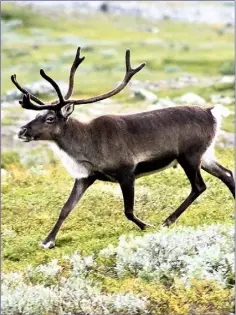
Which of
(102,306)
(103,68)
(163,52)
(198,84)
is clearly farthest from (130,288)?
(163,52)

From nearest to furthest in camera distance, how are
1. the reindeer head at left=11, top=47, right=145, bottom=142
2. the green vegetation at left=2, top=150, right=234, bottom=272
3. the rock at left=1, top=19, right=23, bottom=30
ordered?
the green vegetation at left=2, top=150, right=234, bottom=272 → the reindeer head at left=11, top=47, right=145, bottom=142 → the rock at left=1, top=19, right=23, bottom=30

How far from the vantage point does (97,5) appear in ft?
275

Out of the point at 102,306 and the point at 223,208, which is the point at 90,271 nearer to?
the point at 102,306

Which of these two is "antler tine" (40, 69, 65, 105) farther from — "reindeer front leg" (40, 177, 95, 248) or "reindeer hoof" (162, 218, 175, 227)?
"reindeer hoof" (162, 218, 175, 227)

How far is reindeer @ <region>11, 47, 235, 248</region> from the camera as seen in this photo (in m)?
10.4

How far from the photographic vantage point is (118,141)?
1041cm

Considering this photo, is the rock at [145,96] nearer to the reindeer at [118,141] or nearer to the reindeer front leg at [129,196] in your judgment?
the reindeer at [118,141]

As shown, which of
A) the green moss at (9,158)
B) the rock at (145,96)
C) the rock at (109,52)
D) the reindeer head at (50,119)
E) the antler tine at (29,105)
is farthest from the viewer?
the rock at (109,52)

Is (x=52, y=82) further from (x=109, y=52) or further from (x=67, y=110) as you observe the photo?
(x=109, y=52)

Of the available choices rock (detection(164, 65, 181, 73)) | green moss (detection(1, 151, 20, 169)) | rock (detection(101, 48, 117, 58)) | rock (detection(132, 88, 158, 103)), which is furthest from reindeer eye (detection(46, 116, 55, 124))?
rock (detection(101, 48, 117, 58))

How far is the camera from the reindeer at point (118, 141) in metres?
10.4

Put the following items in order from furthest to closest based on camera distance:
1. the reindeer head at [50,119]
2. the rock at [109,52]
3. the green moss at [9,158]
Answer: the rock at [109,52] < the green moss at [9,158] < the reindeer head at [50,119]

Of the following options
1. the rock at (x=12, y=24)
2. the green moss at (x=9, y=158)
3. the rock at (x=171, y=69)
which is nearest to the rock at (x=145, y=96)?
the green moss at (x=9, y=158)

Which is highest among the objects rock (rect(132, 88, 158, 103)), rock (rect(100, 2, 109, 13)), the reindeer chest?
the reindeer chest
